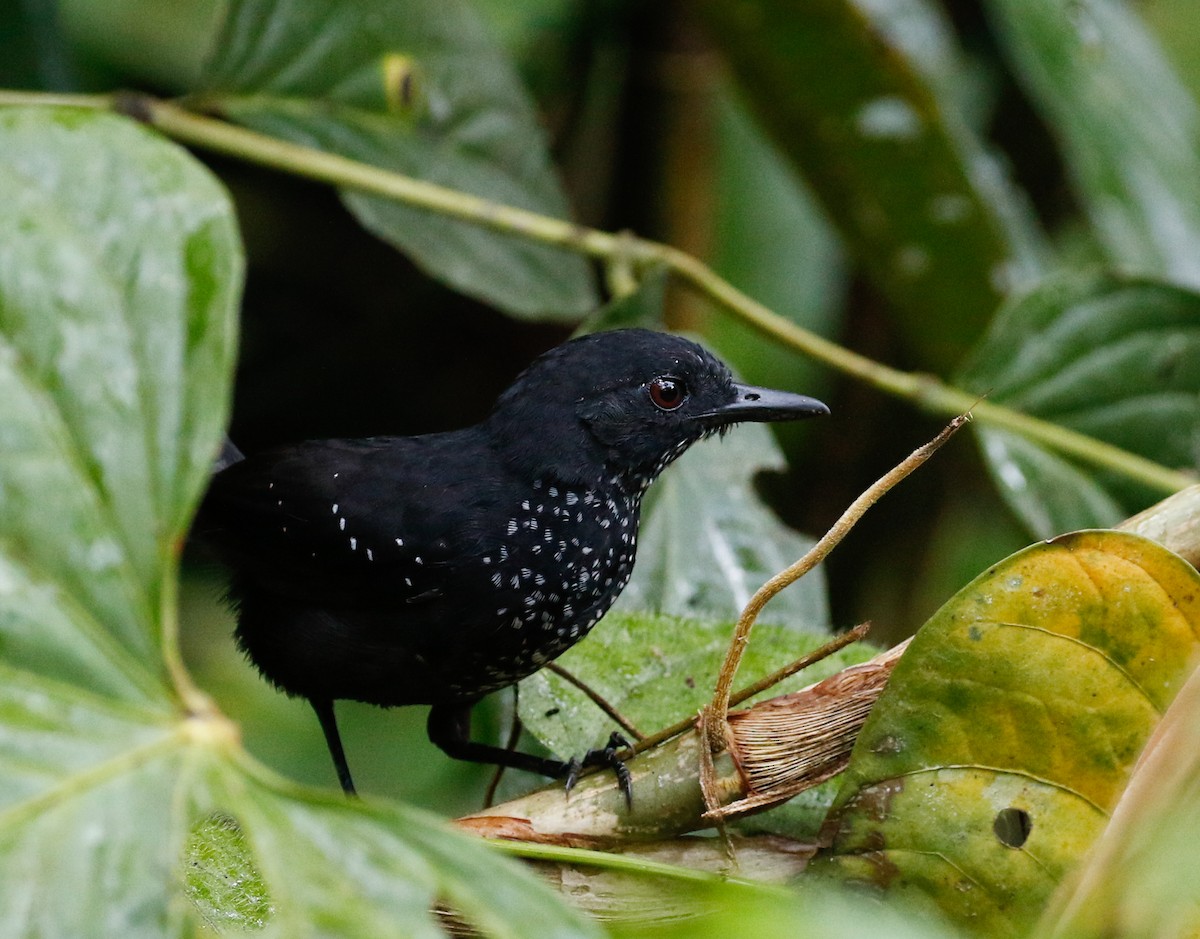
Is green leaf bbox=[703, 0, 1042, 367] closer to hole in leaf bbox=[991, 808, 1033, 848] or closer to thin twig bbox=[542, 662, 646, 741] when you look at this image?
thin twig bbox=[542, 662, 646, 741]

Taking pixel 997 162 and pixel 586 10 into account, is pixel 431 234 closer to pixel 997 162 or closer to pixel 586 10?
pixel 586 10

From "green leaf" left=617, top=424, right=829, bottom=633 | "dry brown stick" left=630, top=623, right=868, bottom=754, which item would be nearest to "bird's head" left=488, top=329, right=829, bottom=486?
"green leaf" left=617, top=424, right=829, bottom=633

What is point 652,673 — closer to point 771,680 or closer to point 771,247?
point 771,680

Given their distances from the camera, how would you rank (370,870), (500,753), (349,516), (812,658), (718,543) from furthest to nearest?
1. (718,543)
2. (500,753)
3. (349,516)
4. (812,658)
5. (370,870)

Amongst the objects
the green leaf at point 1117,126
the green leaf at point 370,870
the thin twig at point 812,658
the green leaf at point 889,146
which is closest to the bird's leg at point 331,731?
the thin twig at point 812,658

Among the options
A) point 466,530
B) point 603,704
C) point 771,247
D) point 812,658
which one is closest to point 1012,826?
point 812,658

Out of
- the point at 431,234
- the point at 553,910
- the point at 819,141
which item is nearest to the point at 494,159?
the point at 431,234

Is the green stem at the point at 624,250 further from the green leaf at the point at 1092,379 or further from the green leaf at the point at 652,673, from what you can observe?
the green leaf at the point at 652,673
